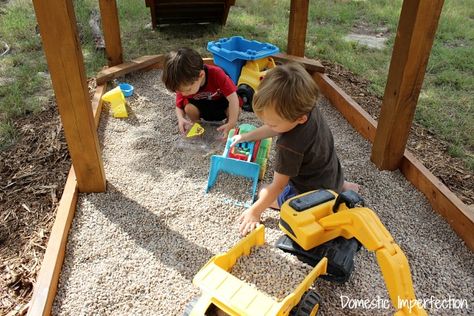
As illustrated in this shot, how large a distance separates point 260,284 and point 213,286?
15.3 inches

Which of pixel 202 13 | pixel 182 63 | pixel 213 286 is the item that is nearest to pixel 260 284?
pixel 213 286

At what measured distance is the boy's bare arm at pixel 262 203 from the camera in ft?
5.99

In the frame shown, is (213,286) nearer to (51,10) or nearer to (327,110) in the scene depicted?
(51,10)

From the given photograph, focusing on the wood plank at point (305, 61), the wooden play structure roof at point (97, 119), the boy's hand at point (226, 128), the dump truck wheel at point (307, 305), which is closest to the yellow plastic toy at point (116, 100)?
the wooden play structure roof at point (97, 119)

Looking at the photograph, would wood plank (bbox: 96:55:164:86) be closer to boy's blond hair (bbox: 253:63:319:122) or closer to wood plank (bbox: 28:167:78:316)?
wood plank (bbox: 28:167:78:316)

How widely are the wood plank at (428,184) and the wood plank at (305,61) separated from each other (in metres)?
0.46

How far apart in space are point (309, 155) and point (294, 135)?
0.13m

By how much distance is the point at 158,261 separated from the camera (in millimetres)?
1880

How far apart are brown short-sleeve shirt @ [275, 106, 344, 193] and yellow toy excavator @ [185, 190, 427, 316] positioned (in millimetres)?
239

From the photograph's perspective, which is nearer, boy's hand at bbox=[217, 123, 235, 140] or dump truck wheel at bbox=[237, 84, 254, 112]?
boy's hand at bbox=[217, 123, 235, 140]

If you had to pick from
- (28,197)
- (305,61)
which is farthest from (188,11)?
(28,197)

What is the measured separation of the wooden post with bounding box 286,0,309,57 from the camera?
362 centimetres

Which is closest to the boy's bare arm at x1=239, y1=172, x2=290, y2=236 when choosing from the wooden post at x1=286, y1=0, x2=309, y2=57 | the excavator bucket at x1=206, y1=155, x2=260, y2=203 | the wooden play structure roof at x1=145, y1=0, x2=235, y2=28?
the excavator bucket at x1=206, y1=155, x2=260, y2=203

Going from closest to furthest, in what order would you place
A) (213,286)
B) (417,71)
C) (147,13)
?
(213,286)
(417,71)
(147,13)
